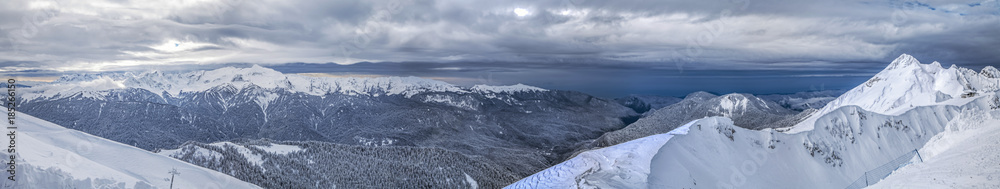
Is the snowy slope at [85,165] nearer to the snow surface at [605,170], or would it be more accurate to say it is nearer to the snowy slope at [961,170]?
the snow surface at [605,170]

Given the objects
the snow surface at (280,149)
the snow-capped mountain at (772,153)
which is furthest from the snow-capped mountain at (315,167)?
the snow-capped mountain at (772,153)

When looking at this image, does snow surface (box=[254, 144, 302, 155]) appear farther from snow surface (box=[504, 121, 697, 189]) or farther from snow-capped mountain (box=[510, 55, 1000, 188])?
snow surface (box=[504, 121, 697, 189])

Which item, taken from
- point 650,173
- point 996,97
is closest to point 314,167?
point 650,173

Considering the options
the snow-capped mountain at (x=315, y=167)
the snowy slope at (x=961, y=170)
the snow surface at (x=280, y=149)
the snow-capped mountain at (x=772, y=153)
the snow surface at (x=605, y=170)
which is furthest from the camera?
the snow surface at (x=280, y=149)

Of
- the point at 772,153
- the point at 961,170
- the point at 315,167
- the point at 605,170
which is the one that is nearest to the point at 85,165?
the point at 605,170

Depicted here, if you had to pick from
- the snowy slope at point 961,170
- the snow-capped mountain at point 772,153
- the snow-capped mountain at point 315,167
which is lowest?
the snow-capped mountain at point 315,167

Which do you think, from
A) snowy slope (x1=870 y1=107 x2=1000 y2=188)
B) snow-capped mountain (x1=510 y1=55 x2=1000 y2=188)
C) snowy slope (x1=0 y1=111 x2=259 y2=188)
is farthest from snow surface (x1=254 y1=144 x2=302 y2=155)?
snowy slope (x1=870 y1=107 x2=1000 y2=188)

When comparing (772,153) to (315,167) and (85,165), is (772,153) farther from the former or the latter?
(315,167)
